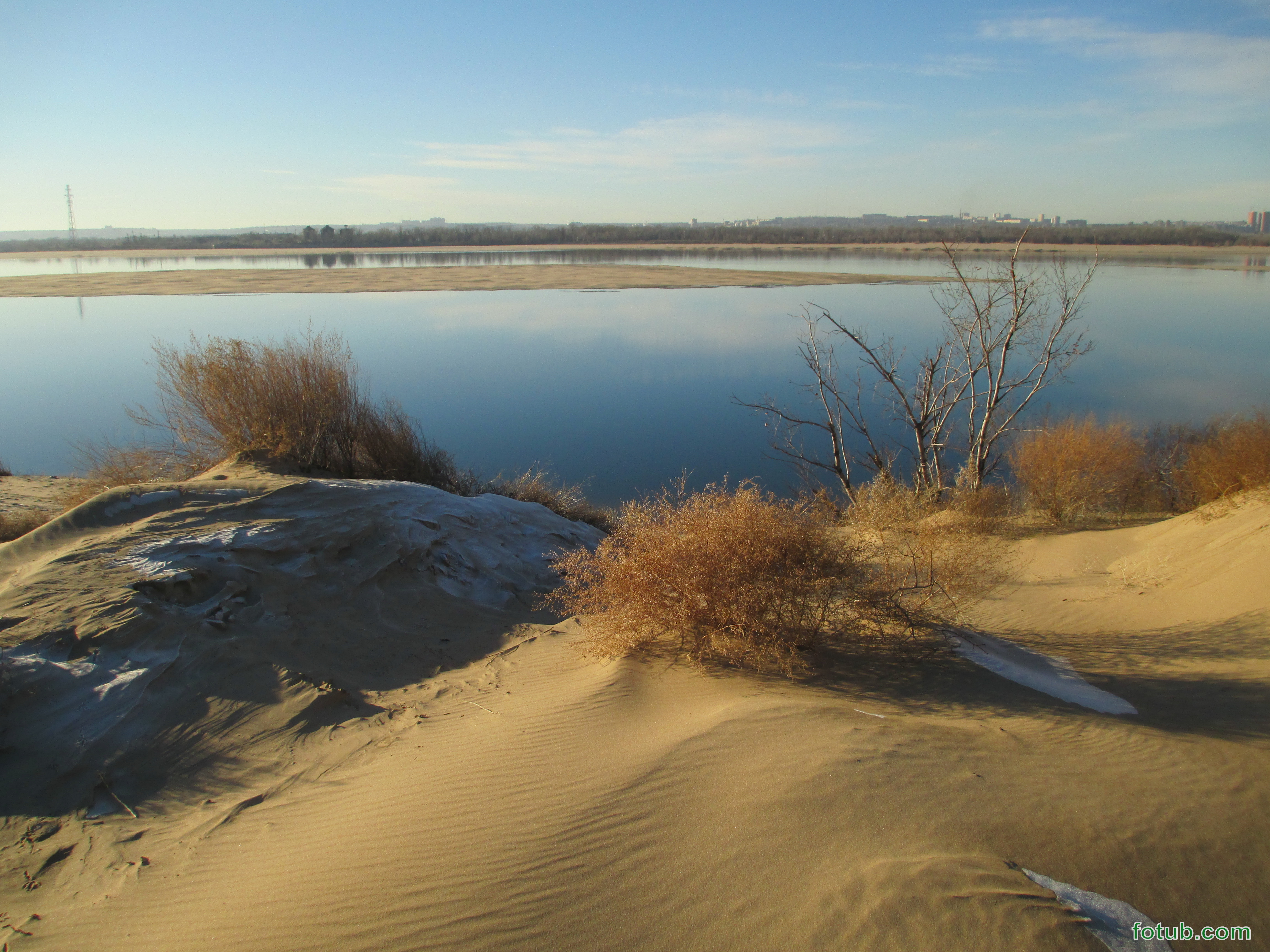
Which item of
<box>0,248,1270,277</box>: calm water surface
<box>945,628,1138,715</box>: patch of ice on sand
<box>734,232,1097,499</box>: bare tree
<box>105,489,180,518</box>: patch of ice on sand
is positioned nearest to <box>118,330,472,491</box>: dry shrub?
<box>105,489,180,518</box>: patch of ice on sand

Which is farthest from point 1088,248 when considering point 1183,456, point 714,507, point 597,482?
point 714,507

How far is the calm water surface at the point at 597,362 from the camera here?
16.5 metres

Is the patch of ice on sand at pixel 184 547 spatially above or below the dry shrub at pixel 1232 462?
above

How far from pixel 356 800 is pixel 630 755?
1.47 metres

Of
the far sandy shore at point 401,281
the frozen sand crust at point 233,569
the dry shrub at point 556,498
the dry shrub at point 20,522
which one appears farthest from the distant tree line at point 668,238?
the dry shrub at point 20,522

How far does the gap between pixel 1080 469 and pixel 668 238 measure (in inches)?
3856

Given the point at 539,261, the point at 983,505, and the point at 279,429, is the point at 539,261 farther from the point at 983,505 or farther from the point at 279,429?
the point at 983,505

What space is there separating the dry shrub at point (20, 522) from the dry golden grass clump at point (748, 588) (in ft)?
22.5

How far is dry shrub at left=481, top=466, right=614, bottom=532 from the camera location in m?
12.3

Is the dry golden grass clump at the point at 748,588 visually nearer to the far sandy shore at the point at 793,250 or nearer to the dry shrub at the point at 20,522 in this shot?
the dry shrub at the point at 20,522

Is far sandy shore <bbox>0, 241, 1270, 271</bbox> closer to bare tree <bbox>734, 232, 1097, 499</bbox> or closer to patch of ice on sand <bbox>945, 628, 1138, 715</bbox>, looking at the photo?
bare tree <bbox>734, 232, 1097, 499</bbox>

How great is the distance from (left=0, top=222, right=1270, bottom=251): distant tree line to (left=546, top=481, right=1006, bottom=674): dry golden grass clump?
76348mm

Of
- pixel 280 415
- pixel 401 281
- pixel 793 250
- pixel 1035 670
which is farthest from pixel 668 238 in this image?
pixel 1035 670

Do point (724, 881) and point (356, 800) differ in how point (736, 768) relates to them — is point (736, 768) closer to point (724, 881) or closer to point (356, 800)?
point (724, 881)
